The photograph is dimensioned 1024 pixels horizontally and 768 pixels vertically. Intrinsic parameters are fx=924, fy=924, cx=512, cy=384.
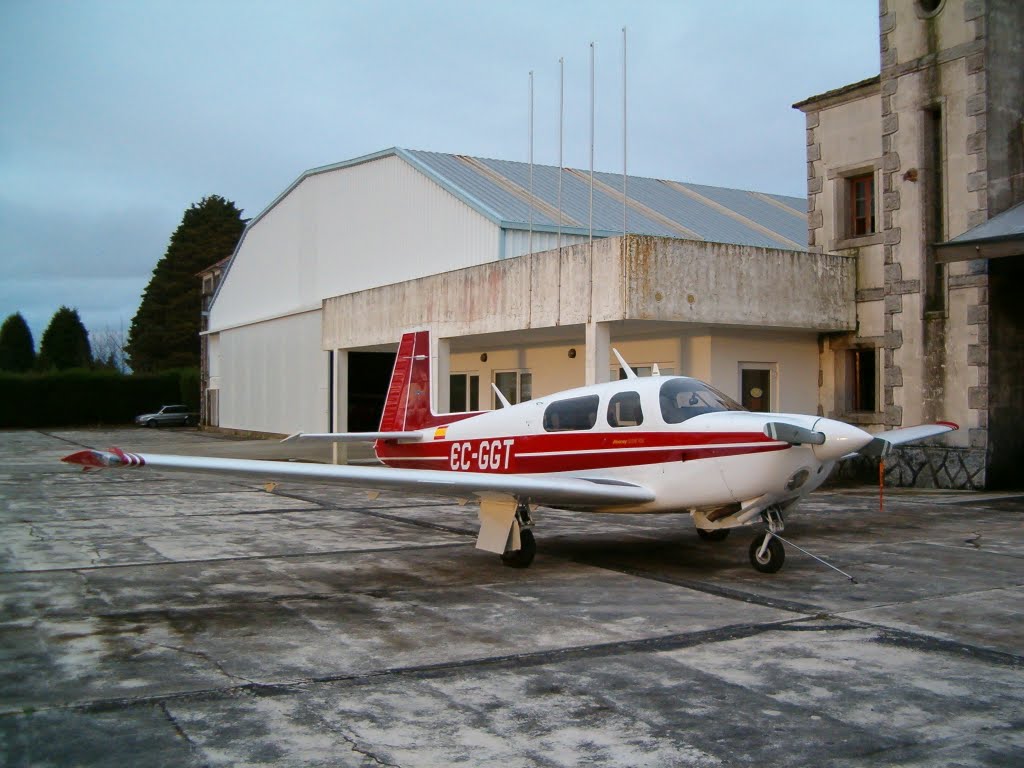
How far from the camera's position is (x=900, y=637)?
6.91 metres

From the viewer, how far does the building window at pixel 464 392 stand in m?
27.6

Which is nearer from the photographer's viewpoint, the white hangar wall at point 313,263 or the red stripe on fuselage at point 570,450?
the red stripe on fuselage at point 570,450

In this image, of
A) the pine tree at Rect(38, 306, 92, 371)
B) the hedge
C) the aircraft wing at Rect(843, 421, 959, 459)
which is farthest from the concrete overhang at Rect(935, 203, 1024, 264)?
the pine tree at Rect(38, 306, 92, 371)

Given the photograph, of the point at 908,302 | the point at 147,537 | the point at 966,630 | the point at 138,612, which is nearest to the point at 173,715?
the point at 138,612

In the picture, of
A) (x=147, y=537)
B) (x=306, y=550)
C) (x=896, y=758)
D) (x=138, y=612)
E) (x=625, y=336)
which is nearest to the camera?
(x=896, y=758)

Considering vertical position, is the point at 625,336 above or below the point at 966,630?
above

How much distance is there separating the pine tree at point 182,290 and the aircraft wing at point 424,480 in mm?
75843

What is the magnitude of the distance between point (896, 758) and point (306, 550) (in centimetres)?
816

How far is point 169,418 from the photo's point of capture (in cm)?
5944

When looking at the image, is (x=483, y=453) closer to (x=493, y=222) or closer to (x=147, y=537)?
(x=147, y=537)

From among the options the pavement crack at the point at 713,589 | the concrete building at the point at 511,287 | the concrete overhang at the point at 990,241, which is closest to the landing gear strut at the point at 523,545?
the pavement crack at the point at 713,589

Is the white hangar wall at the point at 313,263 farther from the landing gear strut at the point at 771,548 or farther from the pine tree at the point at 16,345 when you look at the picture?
the pine tree at the point at 16,345

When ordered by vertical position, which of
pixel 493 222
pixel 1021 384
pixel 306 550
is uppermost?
pixel 493 222

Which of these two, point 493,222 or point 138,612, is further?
point 493,222
